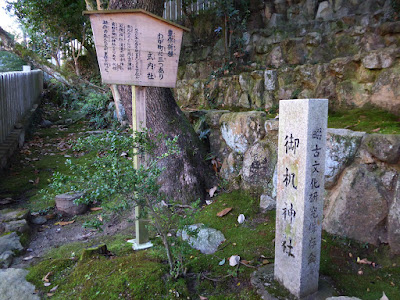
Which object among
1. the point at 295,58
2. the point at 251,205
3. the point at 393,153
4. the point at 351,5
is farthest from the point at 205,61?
the point at 393,153

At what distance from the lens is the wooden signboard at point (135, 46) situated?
344cm

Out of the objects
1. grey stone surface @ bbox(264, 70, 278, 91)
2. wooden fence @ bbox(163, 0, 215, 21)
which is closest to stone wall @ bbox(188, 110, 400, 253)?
grey stone surface @ bbox(264, 70, 278, 91)

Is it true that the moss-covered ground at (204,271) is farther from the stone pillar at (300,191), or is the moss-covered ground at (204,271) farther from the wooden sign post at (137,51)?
the wooden sign post at (137,51)

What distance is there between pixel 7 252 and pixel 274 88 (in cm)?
522

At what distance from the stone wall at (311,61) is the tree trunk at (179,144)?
1.90 m

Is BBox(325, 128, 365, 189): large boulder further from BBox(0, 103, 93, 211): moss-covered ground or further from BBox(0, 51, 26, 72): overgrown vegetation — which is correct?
BBox(0, 51, 26, 72): overgrown vegetation

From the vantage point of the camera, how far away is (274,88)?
6203 mm

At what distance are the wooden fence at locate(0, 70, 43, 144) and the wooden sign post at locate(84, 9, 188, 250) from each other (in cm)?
501

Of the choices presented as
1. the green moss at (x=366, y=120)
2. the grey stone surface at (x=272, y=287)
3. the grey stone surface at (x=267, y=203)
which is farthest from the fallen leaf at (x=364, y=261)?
the green moss at (x=366, y=120)

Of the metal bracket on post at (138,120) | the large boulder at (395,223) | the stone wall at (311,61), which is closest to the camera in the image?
the large boulder at (395,223)

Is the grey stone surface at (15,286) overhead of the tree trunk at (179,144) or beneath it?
beneath

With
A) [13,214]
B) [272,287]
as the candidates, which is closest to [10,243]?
[13,214]

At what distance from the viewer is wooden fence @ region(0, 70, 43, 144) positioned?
23.7 feet

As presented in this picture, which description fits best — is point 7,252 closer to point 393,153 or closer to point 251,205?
point 251,205
